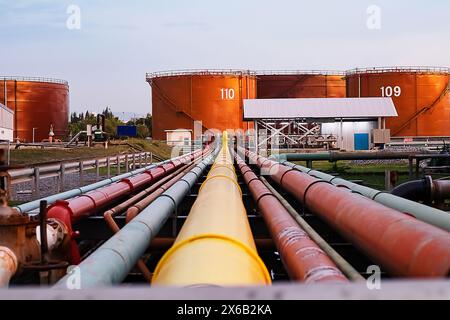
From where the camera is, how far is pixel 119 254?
3.53 metres

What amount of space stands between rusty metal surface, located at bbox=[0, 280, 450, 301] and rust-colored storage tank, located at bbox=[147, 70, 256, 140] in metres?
48.3

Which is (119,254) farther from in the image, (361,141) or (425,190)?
(361,141)

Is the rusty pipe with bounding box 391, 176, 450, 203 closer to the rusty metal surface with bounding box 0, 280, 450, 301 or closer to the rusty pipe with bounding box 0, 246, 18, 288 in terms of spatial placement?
the rusty pipe with bounding box 0, 246, 18, 288

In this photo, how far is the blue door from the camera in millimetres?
38531

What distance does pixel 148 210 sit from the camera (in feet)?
17.8

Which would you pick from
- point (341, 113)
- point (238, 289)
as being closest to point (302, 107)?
point (341, 113)

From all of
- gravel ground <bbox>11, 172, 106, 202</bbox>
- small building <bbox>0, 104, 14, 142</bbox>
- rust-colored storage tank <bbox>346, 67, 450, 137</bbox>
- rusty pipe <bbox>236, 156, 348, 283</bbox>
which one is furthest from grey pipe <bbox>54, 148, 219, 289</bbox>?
rust-colored storage tank <bbox>346, 67, 450, 137</bbox>

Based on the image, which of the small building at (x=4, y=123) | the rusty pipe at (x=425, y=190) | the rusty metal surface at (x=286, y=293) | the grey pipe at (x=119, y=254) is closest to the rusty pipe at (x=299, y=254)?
the grey pipe at (x=119, y=254)

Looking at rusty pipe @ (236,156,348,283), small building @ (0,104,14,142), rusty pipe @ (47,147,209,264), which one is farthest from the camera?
small building @ (0,104,14,142)

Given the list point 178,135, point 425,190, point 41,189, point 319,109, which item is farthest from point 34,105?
point 425,190

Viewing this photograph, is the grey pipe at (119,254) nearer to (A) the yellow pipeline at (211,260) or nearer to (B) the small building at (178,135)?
(A) the yellow pipeline at (211,260)

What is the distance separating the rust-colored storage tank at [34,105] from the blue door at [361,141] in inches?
1180

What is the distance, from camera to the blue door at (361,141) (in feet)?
126

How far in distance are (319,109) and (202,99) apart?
47.0 feet
